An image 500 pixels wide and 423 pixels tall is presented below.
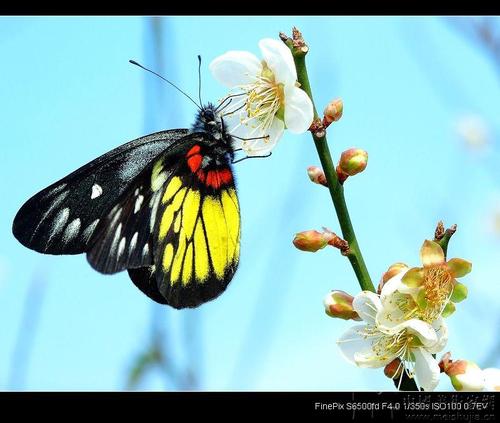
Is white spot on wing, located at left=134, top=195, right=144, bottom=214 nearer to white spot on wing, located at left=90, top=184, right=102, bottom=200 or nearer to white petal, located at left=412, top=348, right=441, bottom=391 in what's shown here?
white spot on wing, located at left=90, top=184, right=102, bottom=200

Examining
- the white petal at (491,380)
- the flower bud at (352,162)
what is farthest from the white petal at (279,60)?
the white petal at (491,380)

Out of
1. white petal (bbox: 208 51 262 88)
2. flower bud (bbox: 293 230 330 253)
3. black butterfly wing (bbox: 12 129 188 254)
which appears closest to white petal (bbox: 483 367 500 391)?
flower bud (bbox: 293 230 330 253)

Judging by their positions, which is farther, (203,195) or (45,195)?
(203,195)

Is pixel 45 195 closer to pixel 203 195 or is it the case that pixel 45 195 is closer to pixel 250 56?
pixel 203 195

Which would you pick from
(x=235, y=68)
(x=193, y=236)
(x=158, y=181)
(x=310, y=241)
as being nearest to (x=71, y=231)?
(x=158, y=181)

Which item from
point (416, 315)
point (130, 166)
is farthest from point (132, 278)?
point (416, 315)

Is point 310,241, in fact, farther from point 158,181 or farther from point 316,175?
point 158,181
